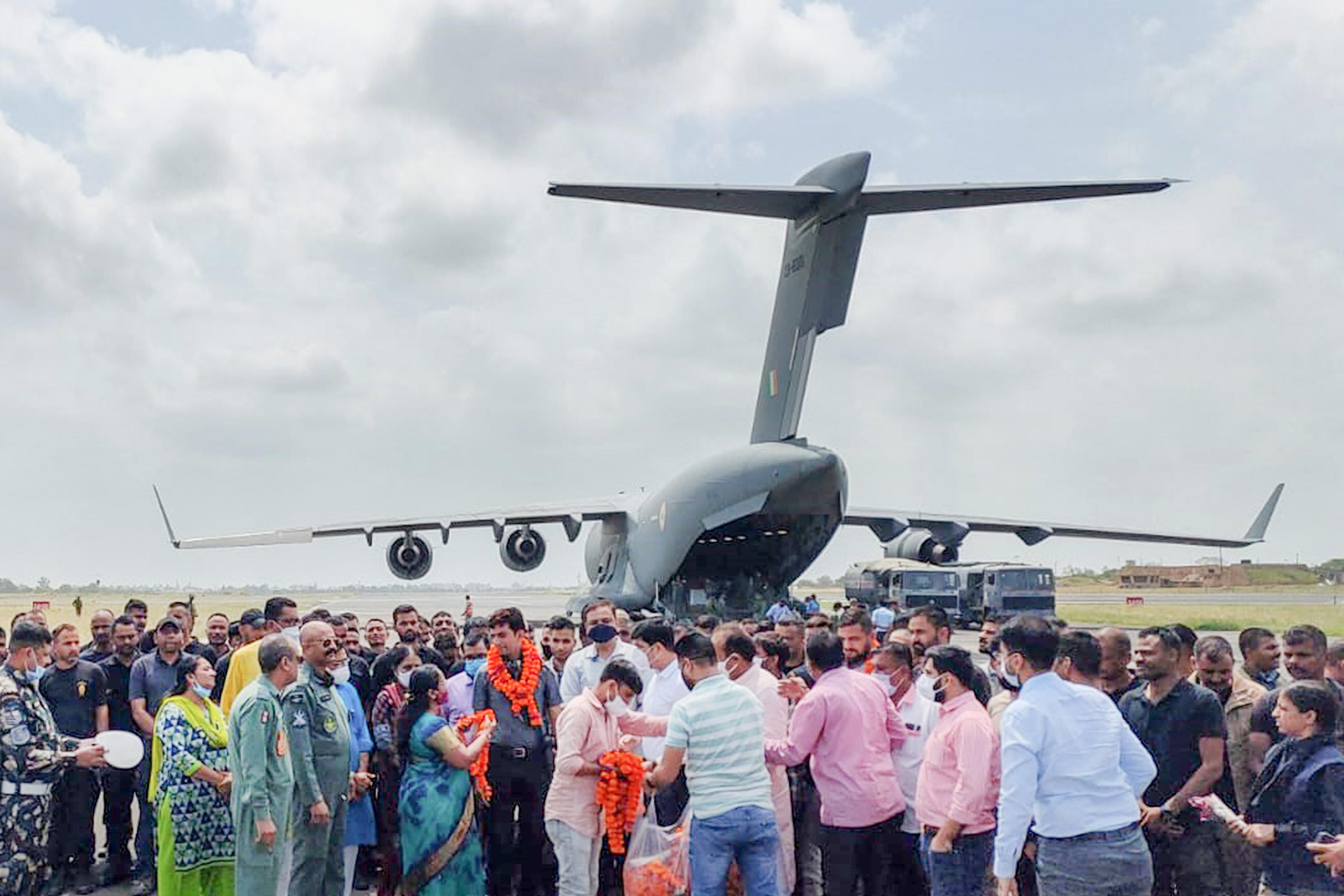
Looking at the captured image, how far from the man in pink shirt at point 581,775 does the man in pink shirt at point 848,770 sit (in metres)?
0.82

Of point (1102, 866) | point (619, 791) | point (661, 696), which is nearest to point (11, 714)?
point (619, 791)

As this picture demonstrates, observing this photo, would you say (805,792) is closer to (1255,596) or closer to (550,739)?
(550,739)

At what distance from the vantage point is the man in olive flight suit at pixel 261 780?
17.5ft

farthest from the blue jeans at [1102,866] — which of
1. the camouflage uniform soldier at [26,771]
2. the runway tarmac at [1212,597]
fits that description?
the runway tarmac at [1212,597]

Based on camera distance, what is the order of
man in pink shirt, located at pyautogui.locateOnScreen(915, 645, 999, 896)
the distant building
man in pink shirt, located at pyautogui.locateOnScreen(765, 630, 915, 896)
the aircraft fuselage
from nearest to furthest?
1. man in pink shirt, located at pyautogui.locateOnScreen(915, 645, 999, 896)
2. man in pink shirt, located at pyautogui.locateOnScreen(765, 630, 915, 896)
3. the aircraft fuselage
4. the distant building

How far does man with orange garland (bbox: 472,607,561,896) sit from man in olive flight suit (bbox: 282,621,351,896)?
84cm

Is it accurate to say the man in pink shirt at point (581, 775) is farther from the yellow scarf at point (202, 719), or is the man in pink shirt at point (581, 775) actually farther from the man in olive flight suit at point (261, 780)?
the yellow scarf at point (202, 719)

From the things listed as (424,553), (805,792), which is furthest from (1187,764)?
(424,553)

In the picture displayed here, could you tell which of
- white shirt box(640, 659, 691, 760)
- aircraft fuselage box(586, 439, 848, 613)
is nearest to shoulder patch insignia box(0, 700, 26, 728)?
white shirt box(640, 659, 691, 760)

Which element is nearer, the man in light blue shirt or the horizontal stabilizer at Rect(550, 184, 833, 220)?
the man in light blue shirt

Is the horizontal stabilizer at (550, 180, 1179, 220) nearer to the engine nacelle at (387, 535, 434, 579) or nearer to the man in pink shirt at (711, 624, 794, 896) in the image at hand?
the man in pink shirt at (711, 624, 794, 896)

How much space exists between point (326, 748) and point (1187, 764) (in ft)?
13.9

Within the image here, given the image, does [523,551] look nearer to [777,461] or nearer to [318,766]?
[777,461]

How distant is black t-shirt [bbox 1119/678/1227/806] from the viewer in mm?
5117
